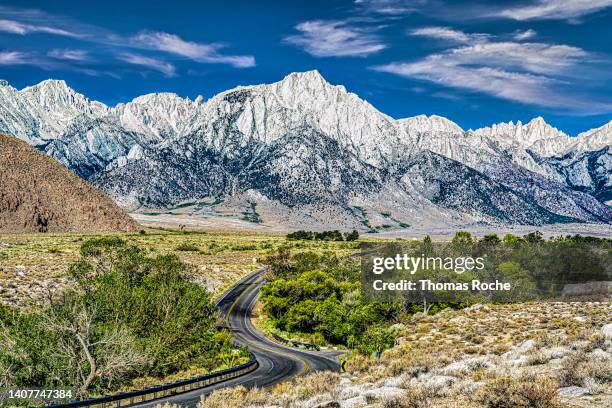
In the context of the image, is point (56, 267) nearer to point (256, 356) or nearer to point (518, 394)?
point (256, 356)

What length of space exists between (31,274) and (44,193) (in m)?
129

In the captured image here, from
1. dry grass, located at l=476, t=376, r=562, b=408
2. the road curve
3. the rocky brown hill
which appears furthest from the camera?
the rocky brown hill

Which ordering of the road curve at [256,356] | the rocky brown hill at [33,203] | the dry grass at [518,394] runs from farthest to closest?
the rocky brown hill at [33,203] → the road curve at [256,356] → the dry grass at [518,394]

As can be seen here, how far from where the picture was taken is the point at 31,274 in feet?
255

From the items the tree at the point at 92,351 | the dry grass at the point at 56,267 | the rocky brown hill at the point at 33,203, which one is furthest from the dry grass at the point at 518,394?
the rocky brown hill at the point at 33,203

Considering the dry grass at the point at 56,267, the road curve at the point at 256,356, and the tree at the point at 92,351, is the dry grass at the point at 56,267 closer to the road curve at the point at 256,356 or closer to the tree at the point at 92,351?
the road curve at the point at 256,356

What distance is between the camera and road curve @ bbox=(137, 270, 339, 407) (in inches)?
1261

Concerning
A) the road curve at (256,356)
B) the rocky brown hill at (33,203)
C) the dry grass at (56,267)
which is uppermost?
the rocky brown hill at (33,203)

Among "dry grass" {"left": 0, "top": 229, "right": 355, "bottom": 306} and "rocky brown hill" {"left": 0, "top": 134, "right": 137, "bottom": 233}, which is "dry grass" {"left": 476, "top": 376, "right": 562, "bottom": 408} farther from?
"rocky brown hill" {"left": 0, "top": 134, "right": 137, "bottom": 233}

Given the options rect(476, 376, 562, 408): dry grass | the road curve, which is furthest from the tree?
rect(476, 376, 562, 408): dry grass

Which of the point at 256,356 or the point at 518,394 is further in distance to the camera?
the point at 256,356

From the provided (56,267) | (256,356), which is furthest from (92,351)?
(56,267)

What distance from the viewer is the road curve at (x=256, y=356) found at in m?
32.0

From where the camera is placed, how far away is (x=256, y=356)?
160ft
